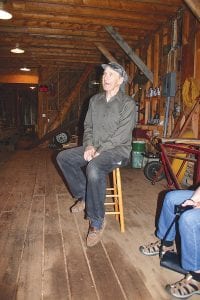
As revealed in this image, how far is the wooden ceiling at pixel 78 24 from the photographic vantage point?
5.82 metres

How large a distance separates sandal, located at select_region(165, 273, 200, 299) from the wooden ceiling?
5.26 m

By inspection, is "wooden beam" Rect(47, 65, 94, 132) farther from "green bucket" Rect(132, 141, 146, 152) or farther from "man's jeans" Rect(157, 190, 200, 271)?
"man's jeans" Rect(157, 190, 200, 271)

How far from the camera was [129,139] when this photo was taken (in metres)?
3.08

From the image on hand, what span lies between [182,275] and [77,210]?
1.67 m

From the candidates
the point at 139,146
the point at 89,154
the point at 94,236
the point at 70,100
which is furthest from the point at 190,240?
the point at 70,100

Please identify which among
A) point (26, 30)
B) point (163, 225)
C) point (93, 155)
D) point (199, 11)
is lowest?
point (163, 225)

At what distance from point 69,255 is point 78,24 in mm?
6125

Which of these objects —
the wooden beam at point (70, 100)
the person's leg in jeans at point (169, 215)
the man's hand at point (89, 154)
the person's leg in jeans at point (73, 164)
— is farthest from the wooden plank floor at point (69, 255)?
the wooden beam at point (70, 100)

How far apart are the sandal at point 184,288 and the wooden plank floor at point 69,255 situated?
63 millimetres

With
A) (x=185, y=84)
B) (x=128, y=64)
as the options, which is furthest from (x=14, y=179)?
(x=128, y=64)

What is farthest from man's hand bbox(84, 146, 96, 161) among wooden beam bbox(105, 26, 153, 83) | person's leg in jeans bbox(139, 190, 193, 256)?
wooden beam bbox(105, 26, 153, 83)

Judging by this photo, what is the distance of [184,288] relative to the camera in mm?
1973

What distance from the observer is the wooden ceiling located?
5820 mm

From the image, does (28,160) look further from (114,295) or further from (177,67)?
(114,295)
